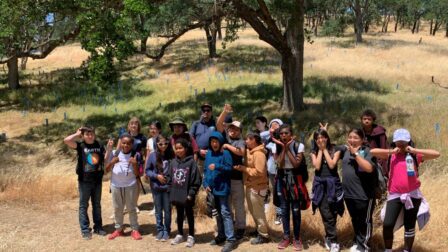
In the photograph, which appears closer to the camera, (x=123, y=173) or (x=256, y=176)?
(x=256, y=176)

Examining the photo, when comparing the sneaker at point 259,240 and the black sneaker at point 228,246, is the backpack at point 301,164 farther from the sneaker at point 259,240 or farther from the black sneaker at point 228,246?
the black sneaker at point 228,246

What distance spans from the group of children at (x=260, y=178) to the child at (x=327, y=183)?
13mm

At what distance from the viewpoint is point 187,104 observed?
63.0 feet

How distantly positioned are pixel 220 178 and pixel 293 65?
9.77 metres

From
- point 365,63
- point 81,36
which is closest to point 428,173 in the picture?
point 81,36

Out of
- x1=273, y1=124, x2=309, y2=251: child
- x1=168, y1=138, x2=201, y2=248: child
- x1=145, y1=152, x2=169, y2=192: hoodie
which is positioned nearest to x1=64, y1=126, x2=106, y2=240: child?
x1=145, y1=152, x2=169, y2=192: hoodie

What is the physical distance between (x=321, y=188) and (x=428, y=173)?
11.6 ft

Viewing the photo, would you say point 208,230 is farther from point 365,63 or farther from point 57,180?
point 365,63

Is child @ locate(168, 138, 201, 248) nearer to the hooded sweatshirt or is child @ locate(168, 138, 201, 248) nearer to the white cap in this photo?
the hooded sweatshirt

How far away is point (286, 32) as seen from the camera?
1516 centimetres

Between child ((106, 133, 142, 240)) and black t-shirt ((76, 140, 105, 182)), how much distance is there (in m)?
0.16

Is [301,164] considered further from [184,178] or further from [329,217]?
[184,178]

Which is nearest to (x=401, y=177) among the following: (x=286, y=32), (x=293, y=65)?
(x=293, y=65)

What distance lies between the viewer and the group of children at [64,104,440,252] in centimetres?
533
